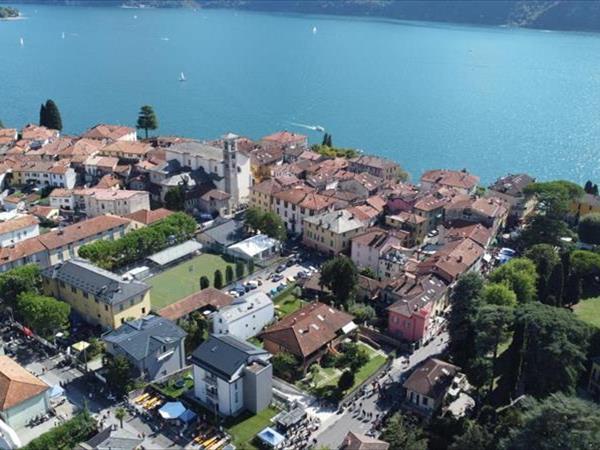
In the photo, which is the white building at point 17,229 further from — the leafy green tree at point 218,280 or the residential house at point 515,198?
the residential house at point 515,198

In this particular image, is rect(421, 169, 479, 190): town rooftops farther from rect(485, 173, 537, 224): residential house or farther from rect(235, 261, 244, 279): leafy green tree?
rect(235, 261, 244, 279): leafy green tree

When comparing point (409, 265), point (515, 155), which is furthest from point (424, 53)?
point (409, 265)

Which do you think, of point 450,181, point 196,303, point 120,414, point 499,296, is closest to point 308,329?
point 196,303

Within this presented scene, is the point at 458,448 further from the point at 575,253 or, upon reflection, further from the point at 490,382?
the point at 575,253

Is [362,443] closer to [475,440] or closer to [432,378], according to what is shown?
[475,440]

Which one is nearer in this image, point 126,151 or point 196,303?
point 196,303

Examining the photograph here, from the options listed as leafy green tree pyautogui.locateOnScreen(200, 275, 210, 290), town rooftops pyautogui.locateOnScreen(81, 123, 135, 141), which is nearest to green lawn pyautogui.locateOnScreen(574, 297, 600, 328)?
leafy green tree pyautogui.locateOnScreen(200, 275, 210, 290)
